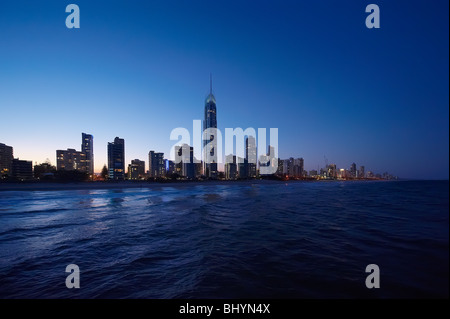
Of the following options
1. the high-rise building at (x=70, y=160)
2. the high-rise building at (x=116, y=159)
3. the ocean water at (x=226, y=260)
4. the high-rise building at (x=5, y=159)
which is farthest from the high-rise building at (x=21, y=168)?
the ocean water at (x=226, y=260)

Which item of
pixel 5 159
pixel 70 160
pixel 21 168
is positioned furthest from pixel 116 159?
pixel 5 159

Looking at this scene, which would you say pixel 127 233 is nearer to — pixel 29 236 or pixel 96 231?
pixel 96 231

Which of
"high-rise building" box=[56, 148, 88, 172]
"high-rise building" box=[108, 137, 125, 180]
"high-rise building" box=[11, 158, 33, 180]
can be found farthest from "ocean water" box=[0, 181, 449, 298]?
"high-rise building" box=[56, 148, 88, 172]

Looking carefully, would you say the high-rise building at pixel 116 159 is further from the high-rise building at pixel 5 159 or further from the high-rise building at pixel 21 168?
the high-rise building at pixel 5 159

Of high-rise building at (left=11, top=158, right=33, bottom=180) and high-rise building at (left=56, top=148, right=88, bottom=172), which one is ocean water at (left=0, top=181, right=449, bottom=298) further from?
high-rise building at (left=56, top=148, right=88, bottom=172)

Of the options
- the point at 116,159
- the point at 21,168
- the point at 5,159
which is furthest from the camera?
the point at 116,159

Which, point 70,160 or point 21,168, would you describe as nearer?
point 21,168

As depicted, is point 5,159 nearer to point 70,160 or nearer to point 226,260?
point 70,160
